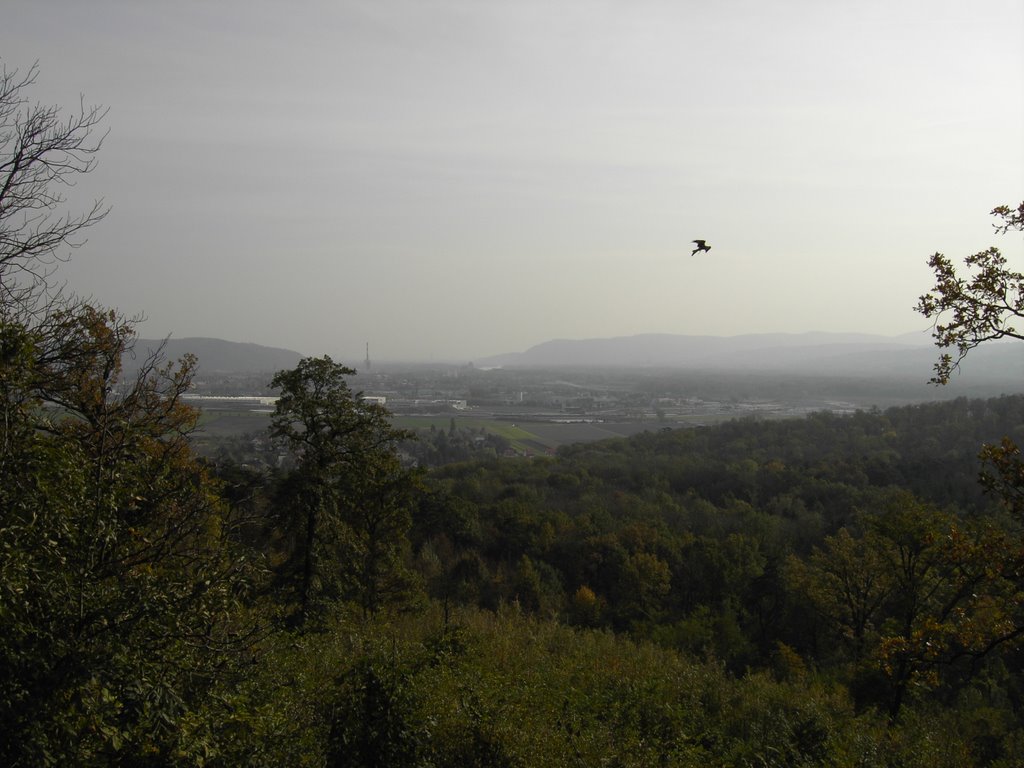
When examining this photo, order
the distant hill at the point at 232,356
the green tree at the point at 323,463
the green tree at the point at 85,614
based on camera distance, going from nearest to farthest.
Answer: the green tree at the point at 85,614
the green tree at the point at 323,463
the distant hill at the point at 232,356

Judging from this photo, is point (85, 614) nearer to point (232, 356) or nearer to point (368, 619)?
point (368, 619)

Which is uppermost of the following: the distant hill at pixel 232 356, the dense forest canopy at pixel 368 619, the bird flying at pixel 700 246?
the distant hill at pixel 232 356

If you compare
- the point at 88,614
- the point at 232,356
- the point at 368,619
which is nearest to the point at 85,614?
the point at 88,614

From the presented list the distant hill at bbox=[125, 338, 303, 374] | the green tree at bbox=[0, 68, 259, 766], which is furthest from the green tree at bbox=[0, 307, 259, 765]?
the distant hill at bbox=[125, 338, 303, 374]

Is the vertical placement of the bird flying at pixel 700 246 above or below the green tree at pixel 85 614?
above

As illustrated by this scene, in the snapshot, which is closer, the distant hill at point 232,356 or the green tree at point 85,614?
the green tree at point 85,614

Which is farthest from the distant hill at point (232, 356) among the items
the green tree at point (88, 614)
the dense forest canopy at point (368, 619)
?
the green tree at point (88, 614)

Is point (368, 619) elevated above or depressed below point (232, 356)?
below

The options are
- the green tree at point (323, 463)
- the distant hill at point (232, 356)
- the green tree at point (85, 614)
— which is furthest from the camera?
the distant hill at point (232, 356)

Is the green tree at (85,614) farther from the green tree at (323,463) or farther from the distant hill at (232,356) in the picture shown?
the distant hill at (232,356)

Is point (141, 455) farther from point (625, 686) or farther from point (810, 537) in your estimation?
point (810, 537)

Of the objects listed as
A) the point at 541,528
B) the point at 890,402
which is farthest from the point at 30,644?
the point at 890,402
